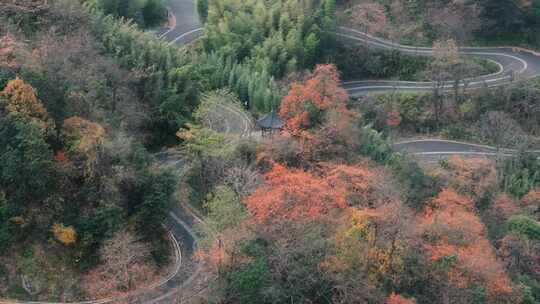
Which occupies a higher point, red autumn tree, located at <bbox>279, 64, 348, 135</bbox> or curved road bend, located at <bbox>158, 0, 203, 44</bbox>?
curved road bend, located at <bbox>158, 0, 203, 44</bbox>

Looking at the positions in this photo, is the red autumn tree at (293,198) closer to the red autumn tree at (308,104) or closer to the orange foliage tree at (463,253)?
the orange foliage tree at (463,253)

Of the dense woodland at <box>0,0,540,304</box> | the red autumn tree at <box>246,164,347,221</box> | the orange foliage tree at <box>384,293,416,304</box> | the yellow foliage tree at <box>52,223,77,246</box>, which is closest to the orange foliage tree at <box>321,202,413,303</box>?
the dense woodland at <box>0,0,540,304</box>

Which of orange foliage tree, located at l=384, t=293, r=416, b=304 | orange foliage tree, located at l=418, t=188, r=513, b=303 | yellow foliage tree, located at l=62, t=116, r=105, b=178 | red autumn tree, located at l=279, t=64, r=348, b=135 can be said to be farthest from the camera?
red autumn tree, located at l=279, t=64, r=348, b=135

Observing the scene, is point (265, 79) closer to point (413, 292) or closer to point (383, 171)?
point (383, 171)

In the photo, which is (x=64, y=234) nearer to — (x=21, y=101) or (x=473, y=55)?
(x=21, y=101)

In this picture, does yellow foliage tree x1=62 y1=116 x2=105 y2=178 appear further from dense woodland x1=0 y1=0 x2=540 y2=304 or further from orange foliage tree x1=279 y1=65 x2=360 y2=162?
orange foliage tree x1=279 y1=65 x2=360 y2=162

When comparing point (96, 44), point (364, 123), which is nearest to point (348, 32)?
point (364, 123)

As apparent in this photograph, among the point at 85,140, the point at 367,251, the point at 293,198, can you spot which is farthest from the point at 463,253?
the point at 85,140
